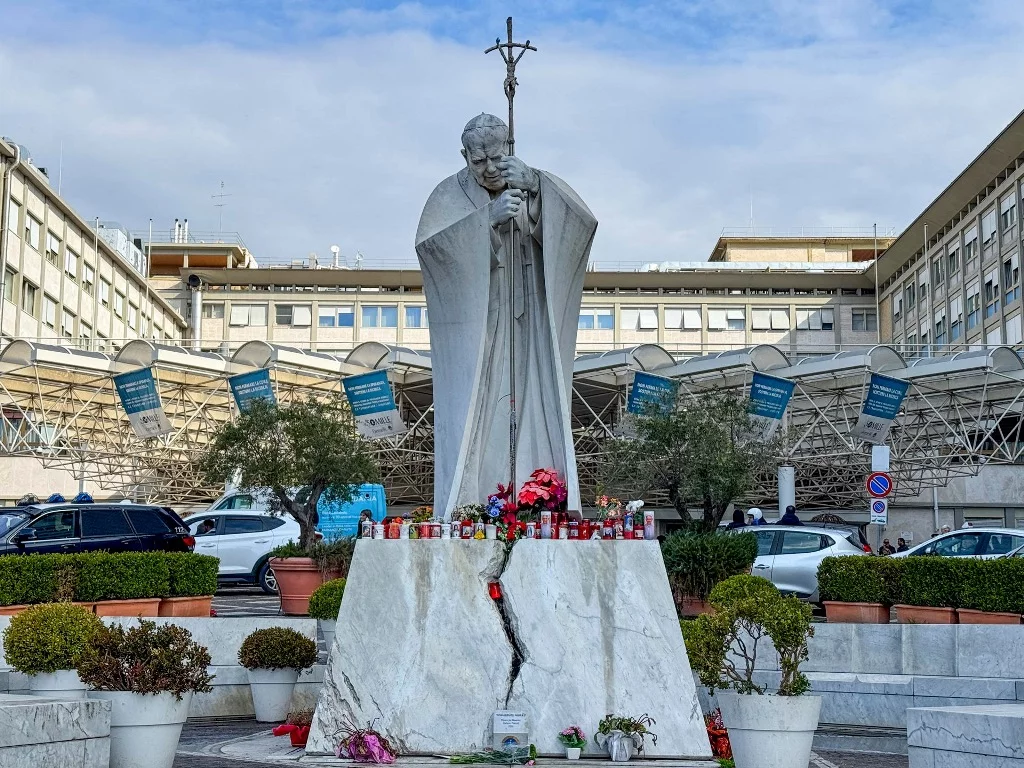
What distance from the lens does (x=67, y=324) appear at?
2148 inches

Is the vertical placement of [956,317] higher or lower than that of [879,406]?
higher

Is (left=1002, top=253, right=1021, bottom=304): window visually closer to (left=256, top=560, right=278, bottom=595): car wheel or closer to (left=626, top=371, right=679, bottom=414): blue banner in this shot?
(left=626, top=371, right=679, bottom=414): blue banner

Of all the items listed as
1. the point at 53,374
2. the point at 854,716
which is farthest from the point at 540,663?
the point at 53,374

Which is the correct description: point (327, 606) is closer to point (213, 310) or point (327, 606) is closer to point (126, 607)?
point (126, 607)

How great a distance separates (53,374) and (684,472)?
22.7 meters

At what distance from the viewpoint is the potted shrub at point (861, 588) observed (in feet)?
44.7

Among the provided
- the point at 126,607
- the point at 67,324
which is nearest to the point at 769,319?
the point at 67,324

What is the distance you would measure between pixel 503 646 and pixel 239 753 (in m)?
2.04

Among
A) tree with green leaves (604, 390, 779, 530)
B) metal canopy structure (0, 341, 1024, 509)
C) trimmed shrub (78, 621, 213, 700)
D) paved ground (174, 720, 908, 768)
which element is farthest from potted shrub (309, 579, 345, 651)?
metal canopy structure (0, 341, 1024, 509)

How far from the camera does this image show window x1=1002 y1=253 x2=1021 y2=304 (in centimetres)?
4884

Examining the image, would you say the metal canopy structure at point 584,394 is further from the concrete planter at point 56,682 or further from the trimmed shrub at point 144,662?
the trimmed shrub at point 144,662

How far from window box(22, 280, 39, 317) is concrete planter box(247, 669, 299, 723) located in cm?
4269

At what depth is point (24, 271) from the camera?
49.0 m

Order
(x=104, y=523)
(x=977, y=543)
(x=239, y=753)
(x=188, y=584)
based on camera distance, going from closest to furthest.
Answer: (x=239, y=753) → (x=188, y=584) → (x=104, y=523) → (x=977, y=543)
